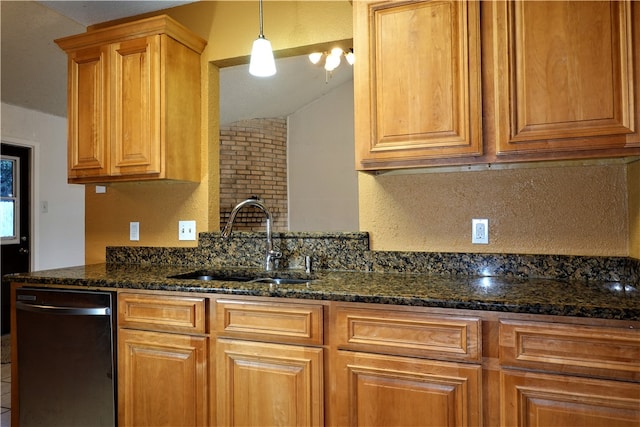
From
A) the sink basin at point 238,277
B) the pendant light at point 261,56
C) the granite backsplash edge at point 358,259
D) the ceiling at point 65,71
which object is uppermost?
the ceiling at point 65,71

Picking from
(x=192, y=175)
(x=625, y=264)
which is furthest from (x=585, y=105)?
(x=192, y=175)

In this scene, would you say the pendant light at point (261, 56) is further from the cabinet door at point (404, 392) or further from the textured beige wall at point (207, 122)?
the cabinet door at point (404, 392)

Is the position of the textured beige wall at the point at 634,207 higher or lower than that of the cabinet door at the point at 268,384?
higher

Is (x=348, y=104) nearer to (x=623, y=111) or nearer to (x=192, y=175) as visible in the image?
(x=192, y=175)

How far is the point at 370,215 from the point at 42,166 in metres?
3.89

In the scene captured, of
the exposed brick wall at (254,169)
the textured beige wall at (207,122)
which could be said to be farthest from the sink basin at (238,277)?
the exposed brick wall at (254,169)

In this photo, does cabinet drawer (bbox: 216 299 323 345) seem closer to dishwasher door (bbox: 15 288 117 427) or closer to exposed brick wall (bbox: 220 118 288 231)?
dishwasher door (bbox: 15 288 117 427)

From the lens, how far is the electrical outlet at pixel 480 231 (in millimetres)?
1918

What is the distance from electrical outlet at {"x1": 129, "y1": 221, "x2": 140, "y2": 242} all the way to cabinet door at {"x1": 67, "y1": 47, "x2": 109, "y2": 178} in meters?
0.41

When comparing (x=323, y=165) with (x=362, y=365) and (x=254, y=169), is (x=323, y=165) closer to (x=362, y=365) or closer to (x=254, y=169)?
(x=254, y=169)

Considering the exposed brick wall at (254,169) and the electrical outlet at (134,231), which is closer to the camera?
the electrical outlet at (134,231)

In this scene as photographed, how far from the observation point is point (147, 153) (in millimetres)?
2174

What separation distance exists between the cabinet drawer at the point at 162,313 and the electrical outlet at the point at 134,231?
0.77 m

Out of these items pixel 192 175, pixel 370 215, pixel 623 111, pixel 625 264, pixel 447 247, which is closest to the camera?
pixel 623 111
